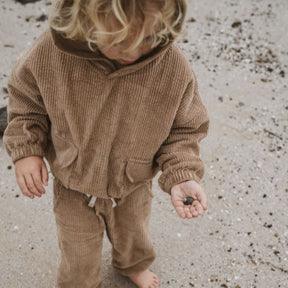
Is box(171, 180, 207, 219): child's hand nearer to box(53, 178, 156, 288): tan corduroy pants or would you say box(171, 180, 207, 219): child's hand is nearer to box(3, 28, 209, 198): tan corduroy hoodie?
box(3, 28, 209, 198): tan corduroy hoodie

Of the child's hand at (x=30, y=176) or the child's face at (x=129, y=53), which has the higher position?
the child's face at (x=129, y=53)

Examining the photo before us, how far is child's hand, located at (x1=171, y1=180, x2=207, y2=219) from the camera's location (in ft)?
3.90

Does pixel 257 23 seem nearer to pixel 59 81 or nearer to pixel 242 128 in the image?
pixel 242 128

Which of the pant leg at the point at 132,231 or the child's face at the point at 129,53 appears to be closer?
the child's face at the point at 129,53

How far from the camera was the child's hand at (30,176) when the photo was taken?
126 cm

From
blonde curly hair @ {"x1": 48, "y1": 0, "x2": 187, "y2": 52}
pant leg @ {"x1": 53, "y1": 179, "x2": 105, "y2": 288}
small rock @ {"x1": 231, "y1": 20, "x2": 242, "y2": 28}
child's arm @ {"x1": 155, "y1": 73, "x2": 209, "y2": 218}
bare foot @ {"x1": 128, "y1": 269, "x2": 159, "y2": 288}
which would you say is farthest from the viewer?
small rock @ {"x1": 231, "y1": 20, "x2": 242, "y2": 28}

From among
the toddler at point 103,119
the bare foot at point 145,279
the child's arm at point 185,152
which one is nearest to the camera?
the toddler at point 103,119

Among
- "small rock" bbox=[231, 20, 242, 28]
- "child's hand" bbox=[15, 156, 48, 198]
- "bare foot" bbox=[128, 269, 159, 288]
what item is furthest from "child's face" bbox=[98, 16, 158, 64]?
"small rock" bbox=[231, 20, 242, 28]

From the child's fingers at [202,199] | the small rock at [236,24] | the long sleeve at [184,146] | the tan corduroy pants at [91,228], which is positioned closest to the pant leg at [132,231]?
the tan corduroy pants at [91,228]

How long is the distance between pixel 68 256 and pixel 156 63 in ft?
2.49

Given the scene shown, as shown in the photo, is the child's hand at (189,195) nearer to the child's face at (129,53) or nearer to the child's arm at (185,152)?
the child's arm at (185,152)

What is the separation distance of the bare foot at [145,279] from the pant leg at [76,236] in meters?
0.30

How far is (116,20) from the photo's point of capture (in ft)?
2.92

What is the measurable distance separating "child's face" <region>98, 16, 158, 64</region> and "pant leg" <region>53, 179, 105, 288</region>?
51 centimetres
